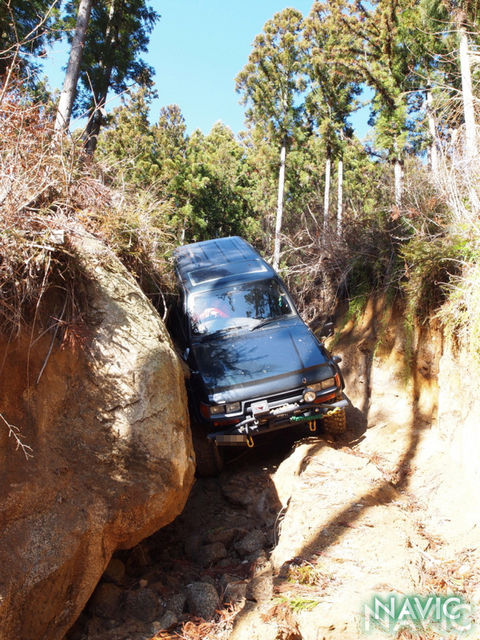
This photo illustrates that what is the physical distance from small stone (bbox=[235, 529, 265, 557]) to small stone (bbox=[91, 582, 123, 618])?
1.21 m

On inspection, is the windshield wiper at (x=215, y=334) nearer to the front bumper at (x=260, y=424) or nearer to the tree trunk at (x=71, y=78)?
the front bumper at (x=260, y=424)

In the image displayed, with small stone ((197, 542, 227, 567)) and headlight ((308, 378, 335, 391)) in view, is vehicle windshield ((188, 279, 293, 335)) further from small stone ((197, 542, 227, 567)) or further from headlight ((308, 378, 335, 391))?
small stone ((197, 542, 227, 567))

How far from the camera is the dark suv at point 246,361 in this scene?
5.37 metres

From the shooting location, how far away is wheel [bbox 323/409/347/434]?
605 centimetres

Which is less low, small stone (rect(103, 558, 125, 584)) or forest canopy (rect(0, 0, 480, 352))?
forest canopy (rect(0, 0, 480, 352))

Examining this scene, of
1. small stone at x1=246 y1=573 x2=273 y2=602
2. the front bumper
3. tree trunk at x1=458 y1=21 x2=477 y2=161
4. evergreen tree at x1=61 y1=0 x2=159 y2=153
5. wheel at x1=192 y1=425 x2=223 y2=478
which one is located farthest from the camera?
evergreen tree at x1=61 y1=0 x2=159 y2=153

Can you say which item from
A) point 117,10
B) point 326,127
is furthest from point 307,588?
point 326,127

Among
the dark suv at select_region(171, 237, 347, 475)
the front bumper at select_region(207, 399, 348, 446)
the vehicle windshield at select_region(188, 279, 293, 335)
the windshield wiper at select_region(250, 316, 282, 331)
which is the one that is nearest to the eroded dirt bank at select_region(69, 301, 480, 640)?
the front bumper at select_region(207, 399, 348, 446)

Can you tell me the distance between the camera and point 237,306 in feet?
21.7

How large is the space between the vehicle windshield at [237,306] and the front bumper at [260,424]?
1444mm

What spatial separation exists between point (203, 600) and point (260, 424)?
204 cm

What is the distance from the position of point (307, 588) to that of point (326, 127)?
18.2m

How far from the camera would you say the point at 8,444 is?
11.0ft

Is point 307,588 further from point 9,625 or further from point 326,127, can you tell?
point 326,127
